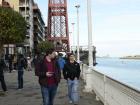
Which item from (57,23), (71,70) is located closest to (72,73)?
(71,70)

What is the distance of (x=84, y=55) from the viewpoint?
3477 inches

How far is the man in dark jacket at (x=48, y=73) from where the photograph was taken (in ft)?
37.2

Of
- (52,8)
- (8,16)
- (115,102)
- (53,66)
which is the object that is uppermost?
(52,8)

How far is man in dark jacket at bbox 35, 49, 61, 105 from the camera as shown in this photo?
1134cm

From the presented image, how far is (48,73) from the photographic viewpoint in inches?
445

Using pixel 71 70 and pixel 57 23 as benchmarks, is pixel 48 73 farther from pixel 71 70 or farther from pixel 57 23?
pixel 57 23

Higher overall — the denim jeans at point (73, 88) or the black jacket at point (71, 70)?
the black jacket at point (71, 70)

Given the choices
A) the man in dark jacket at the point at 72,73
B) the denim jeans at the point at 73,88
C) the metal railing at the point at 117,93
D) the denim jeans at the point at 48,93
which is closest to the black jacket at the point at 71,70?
the man in dark jacket at the point at 72,73

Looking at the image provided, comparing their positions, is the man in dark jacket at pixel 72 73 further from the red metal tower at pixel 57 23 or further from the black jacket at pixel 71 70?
the red metal tower at pixel 57 23

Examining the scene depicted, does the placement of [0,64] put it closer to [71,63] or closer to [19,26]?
[71,63]

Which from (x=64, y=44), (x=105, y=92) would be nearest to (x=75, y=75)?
(x=105, y=92)

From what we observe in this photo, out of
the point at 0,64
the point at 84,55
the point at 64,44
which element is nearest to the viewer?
the point at 0,64

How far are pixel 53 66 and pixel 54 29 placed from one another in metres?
141

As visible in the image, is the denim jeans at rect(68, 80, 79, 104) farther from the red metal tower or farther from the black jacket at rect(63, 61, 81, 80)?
the red metal tower
